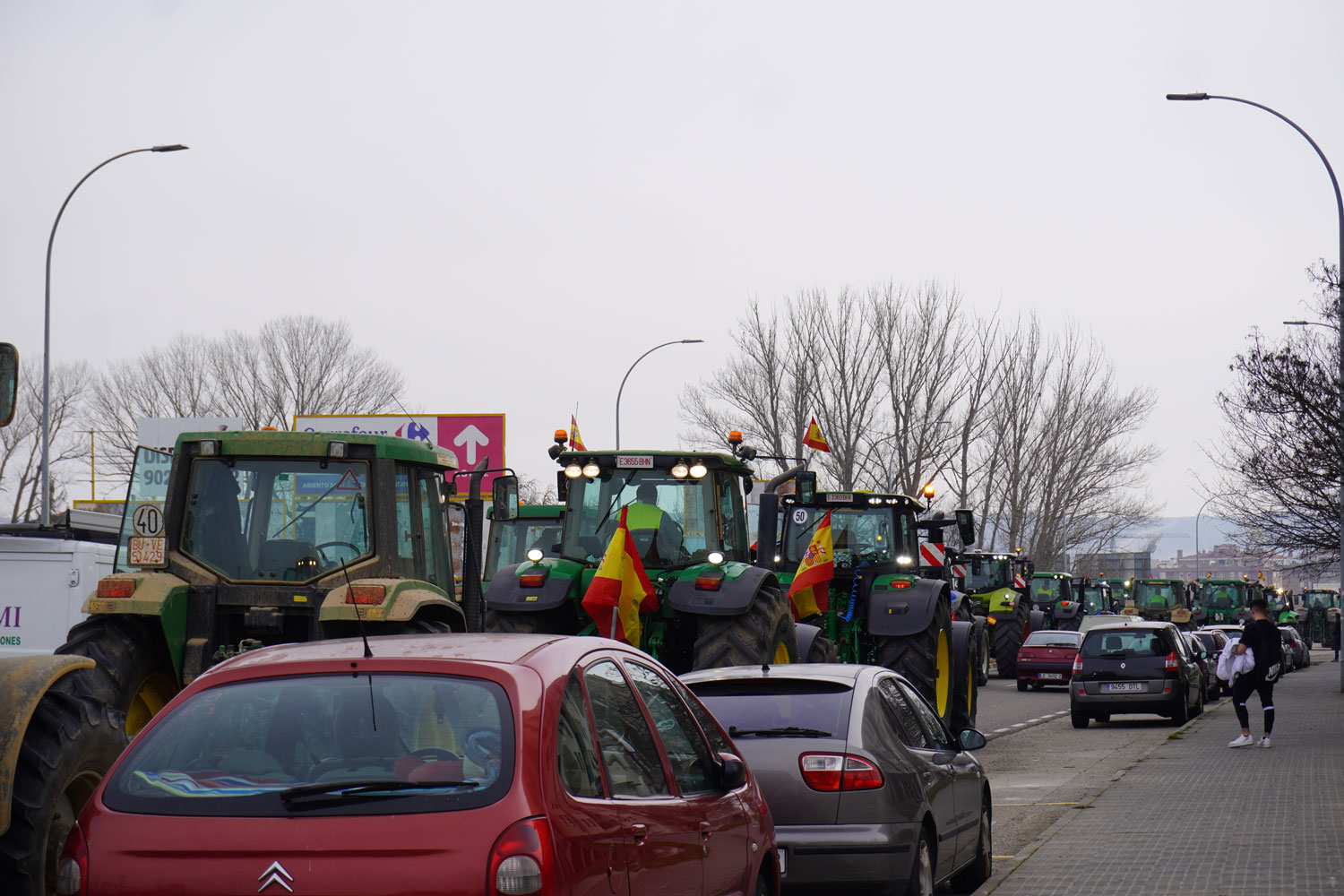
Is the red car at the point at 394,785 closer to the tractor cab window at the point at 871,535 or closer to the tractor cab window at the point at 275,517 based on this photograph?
the tractor cab window at the point at 275,517

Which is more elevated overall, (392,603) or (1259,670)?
(392,603)

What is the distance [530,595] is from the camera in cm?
1439

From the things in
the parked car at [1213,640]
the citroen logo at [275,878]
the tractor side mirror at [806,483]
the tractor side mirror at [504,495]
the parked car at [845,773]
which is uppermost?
the tractor side mirror at [806,483]

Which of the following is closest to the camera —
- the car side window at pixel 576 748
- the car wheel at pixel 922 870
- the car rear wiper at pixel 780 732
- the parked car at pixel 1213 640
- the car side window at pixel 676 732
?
the car side window at pixel 576 748

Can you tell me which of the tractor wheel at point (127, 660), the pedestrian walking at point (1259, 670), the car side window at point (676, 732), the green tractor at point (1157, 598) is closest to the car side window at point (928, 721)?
the car side window at point (676, 732)

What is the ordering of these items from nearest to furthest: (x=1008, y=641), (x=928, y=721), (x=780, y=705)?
(x=780, y=705), (x=928, y=721), (x=1008, y=641)

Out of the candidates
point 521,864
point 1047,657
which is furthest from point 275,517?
point 1047,657

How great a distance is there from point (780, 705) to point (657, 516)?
19.9 ft

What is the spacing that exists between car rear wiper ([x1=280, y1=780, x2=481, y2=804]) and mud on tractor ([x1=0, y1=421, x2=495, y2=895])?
220 inches

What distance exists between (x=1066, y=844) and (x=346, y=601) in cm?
523

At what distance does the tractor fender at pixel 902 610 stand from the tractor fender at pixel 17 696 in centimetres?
1305

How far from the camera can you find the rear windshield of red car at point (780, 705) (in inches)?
321

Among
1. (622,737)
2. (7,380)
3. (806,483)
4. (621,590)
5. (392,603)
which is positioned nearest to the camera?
(622,737)

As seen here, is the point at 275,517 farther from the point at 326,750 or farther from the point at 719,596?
the point at 326,750
